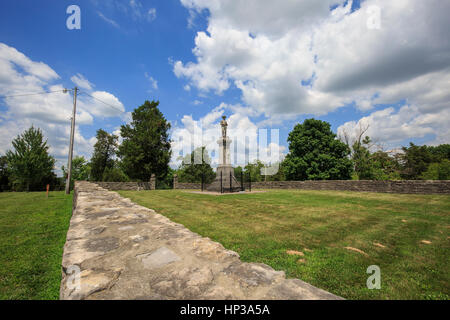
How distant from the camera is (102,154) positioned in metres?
35.0

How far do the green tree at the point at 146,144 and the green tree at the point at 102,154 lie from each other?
13549 millimetres

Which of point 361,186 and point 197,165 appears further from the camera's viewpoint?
point 197,165

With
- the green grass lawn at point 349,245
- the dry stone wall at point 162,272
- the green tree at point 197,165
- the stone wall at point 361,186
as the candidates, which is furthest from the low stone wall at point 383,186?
the green tree at point 197,165

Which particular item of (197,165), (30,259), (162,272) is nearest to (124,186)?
(30,259)

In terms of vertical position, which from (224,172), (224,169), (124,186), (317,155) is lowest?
(124,186)

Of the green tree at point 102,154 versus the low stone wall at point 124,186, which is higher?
the green tree at point 102,154

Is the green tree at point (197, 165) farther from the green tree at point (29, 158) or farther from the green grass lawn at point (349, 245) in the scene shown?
the green grass lawn at point (349, 245)

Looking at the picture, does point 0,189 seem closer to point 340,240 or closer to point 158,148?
point 158,148

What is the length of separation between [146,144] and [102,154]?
18558 millimetres

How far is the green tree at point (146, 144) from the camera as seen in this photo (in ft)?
73.0

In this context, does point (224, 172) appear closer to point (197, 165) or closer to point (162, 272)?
→ point (162, 272)

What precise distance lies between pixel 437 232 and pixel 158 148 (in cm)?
2426

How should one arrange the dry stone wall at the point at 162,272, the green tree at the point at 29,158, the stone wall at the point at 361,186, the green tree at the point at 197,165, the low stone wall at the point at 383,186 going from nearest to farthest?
the dry stone wall at the point at 162,272 → the low stone wall at the point at 383,186 → the stone wall at the point at 361,186 → the green tree at the point at 29,158 → the green tree at the point at 197,165
